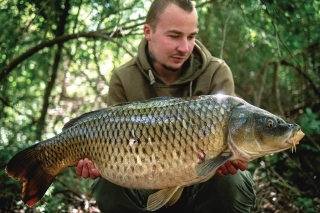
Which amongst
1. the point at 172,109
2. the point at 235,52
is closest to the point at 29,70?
the point at 235,52

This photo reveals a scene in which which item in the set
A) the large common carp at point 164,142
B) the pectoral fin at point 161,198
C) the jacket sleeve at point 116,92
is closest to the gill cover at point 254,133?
the large common carp at point 164,142

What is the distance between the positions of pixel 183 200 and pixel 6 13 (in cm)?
173

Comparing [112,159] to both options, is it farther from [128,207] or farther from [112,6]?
[112,6]

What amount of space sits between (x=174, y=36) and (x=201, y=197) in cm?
77

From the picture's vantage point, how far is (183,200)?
2117 millimetres

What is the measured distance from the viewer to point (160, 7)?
2.20 m

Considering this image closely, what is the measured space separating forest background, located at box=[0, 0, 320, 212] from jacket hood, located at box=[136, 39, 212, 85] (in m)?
0.41

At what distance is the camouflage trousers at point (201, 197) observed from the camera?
190 centimetres

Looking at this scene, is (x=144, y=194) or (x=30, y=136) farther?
(x=30, y=136)

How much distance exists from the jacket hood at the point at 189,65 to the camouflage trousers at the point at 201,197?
53 cm

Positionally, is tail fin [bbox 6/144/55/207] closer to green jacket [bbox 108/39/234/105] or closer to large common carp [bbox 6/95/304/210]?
large common carp [bbox 6/95/304/210]

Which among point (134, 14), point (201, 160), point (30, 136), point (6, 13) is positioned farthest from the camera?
point (30, 136)


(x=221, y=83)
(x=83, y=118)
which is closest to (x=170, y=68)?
(x=221, y=83)

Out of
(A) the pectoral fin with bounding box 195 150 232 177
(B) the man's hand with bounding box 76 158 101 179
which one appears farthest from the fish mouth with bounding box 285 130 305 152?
(B) the man's hand with bounding box 76 158 101 179
